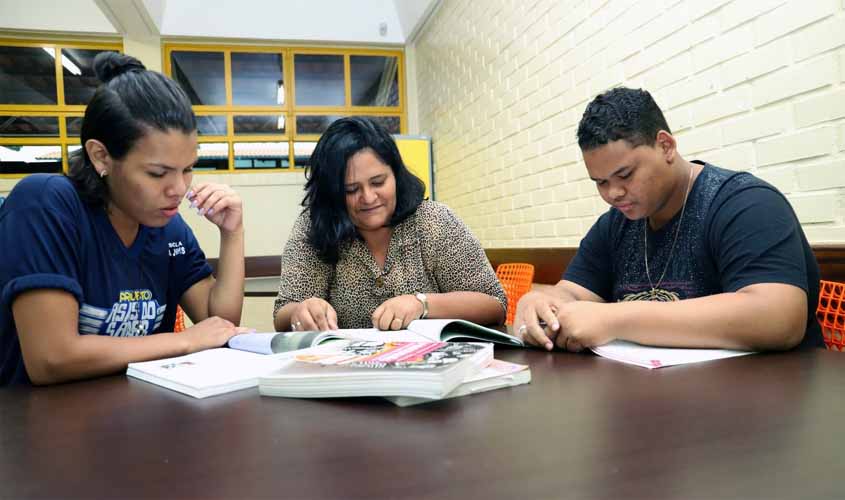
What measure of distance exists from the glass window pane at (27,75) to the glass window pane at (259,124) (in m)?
1.71

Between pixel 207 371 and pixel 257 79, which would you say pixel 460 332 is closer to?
pixel 207 371

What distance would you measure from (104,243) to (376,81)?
18.4 feet

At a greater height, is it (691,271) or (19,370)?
(691,271)

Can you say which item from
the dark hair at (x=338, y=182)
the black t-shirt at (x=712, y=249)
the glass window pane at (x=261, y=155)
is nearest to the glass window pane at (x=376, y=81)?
the glass window pane at (x=261, y=155)

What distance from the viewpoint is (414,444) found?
572 millimetres

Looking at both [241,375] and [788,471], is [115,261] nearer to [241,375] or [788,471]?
[241,375]

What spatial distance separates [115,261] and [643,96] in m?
1.21

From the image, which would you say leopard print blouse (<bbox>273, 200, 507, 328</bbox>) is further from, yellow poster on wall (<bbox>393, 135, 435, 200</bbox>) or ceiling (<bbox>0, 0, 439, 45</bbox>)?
ceiling (<bbox>0, 0, 439, 45</bbox>)

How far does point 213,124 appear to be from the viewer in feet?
19.6

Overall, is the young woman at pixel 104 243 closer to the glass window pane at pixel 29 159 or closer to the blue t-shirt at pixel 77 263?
the blue t-shirt at pixel 77 263

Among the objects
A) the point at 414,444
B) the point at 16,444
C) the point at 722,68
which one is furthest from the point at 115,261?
the point at 722,68

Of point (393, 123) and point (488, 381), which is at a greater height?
point (393, 123)

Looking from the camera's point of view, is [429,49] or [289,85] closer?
[429,49]

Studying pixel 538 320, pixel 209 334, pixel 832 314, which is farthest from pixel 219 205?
pixel 832 314
